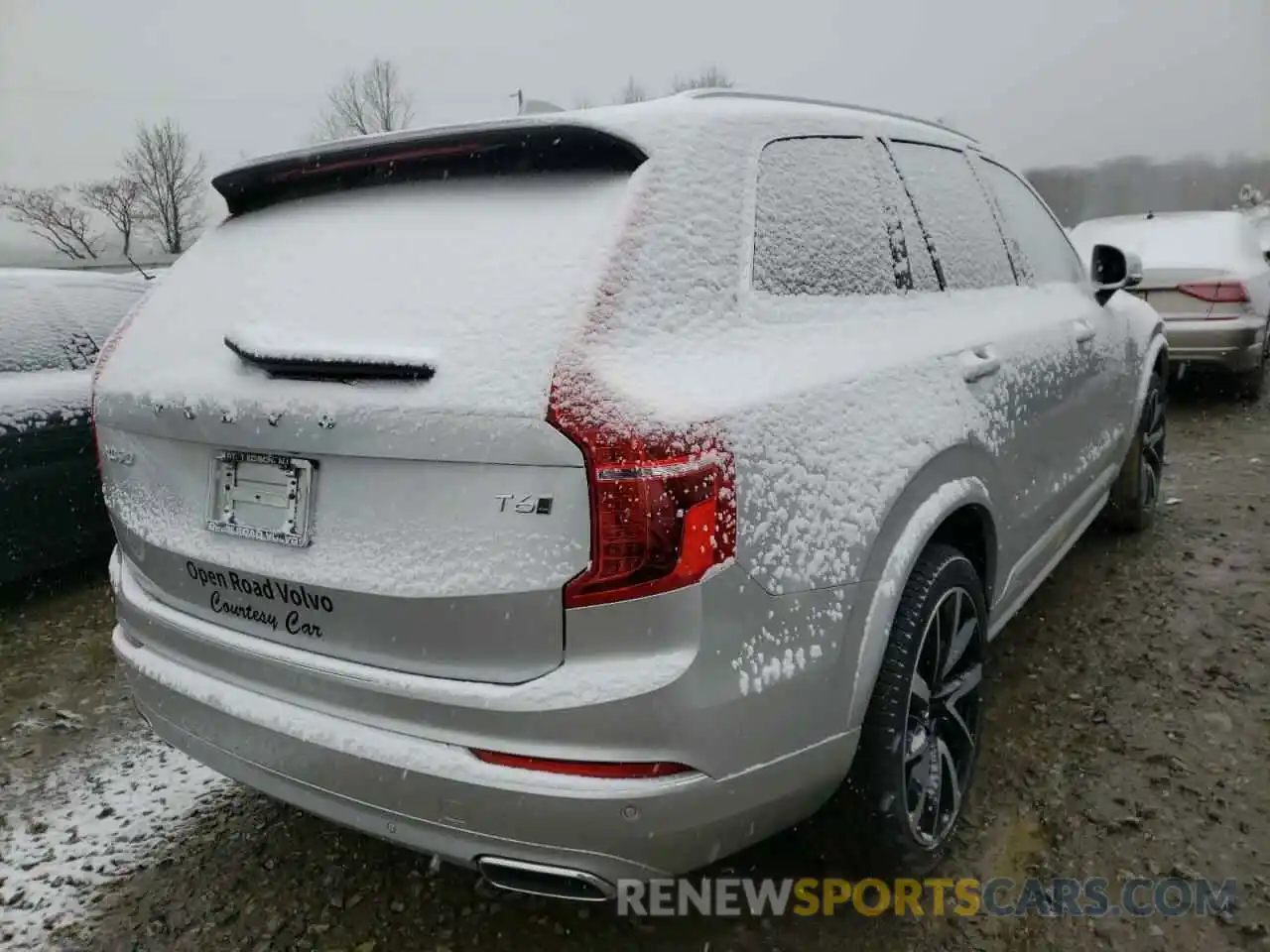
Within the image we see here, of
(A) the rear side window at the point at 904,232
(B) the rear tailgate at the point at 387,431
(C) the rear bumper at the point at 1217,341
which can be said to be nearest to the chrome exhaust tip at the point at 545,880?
(B) the rear tailgate at the point at 387,431

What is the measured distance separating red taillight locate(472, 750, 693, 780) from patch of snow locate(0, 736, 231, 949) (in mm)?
1435

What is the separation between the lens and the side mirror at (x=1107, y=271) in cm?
359

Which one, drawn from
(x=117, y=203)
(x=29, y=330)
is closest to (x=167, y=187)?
(x=117, y=203)

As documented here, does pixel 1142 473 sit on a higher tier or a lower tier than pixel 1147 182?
lower

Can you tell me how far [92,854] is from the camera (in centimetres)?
244

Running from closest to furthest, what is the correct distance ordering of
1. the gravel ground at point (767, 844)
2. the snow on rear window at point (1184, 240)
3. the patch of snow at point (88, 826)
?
the gravel ground at point (767, 844) → the patch of snow at point (88, 826) → the snow on rear window at point (1184, 240)

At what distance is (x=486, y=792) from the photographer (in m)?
1.55

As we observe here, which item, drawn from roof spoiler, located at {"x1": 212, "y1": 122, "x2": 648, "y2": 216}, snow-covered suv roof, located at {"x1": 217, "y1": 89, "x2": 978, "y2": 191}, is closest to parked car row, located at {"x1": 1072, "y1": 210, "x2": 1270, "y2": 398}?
snow-covered suv roof, located at {"x1": 217, "y1": 89, "x2": 978, "y2": 191}

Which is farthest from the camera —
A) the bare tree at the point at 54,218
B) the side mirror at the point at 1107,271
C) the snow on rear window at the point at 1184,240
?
the bare tree at the point at 54,218

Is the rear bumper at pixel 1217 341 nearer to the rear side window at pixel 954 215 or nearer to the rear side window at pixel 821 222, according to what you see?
the rear side window at pixel 954 215

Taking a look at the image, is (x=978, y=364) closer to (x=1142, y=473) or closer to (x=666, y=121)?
(x=666, y=121)

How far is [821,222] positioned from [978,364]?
0.59 metres

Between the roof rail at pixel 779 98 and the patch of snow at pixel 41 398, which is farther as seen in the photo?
the patch of snow at pixel 41 398

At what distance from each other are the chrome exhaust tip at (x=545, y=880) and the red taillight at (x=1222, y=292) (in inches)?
270
